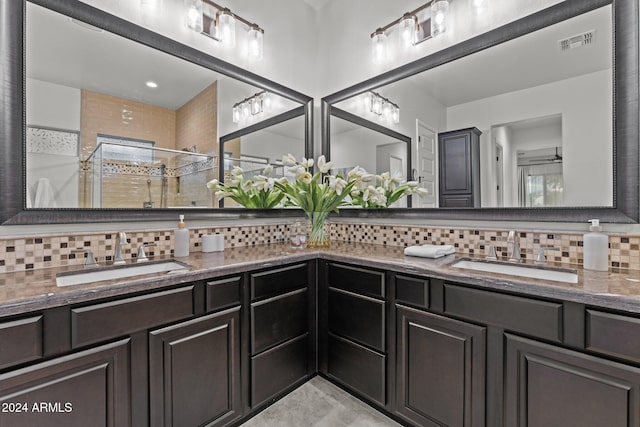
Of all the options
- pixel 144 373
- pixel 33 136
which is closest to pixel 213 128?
pixel 33 136

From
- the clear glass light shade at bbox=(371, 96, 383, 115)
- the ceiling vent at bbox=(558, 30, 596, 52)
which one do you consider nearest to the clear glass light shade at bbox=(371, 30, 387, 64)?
the clear glass light shade at bbox=(371, 96, 383, 115)

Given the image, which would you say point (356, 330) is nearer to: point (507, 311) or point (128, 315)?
point (507, 311)

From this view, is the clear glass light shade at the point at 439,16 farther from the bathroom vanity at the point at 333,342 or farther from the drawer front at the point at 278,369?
the drawer front at the point at 278,369

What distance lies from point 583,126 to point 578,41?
0.42m

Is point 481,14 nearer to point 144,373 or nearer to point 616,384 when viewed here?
point 616,384

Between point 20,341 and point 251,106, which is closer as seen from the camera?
point 20,341

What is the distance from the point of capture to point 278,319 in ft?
5.45

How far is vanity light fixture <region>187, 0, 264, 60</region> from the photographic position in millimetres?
1881

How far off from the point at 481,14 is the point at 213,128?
5.93 ft

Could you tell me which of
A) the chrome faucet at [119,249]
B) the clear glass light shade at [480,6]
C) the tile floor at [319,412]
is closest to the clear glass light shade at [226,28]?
the chrome faucet at [119,249]

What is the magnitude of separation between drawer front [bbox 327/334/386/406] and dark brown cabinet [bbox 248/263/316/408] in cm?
15

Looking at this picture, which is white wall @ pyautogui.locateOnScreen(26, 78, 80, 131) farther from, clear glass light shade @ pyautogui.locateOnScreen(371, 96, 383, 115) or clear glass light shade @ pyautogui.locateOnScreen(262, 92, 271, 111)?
clear glass light shade @ pyautogui.locateOnScreen(371, 96, 383, 115)

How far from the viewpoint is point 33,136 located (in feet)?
4.34

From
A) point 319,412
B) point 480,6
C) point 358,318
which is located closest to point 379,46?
point 480,6
